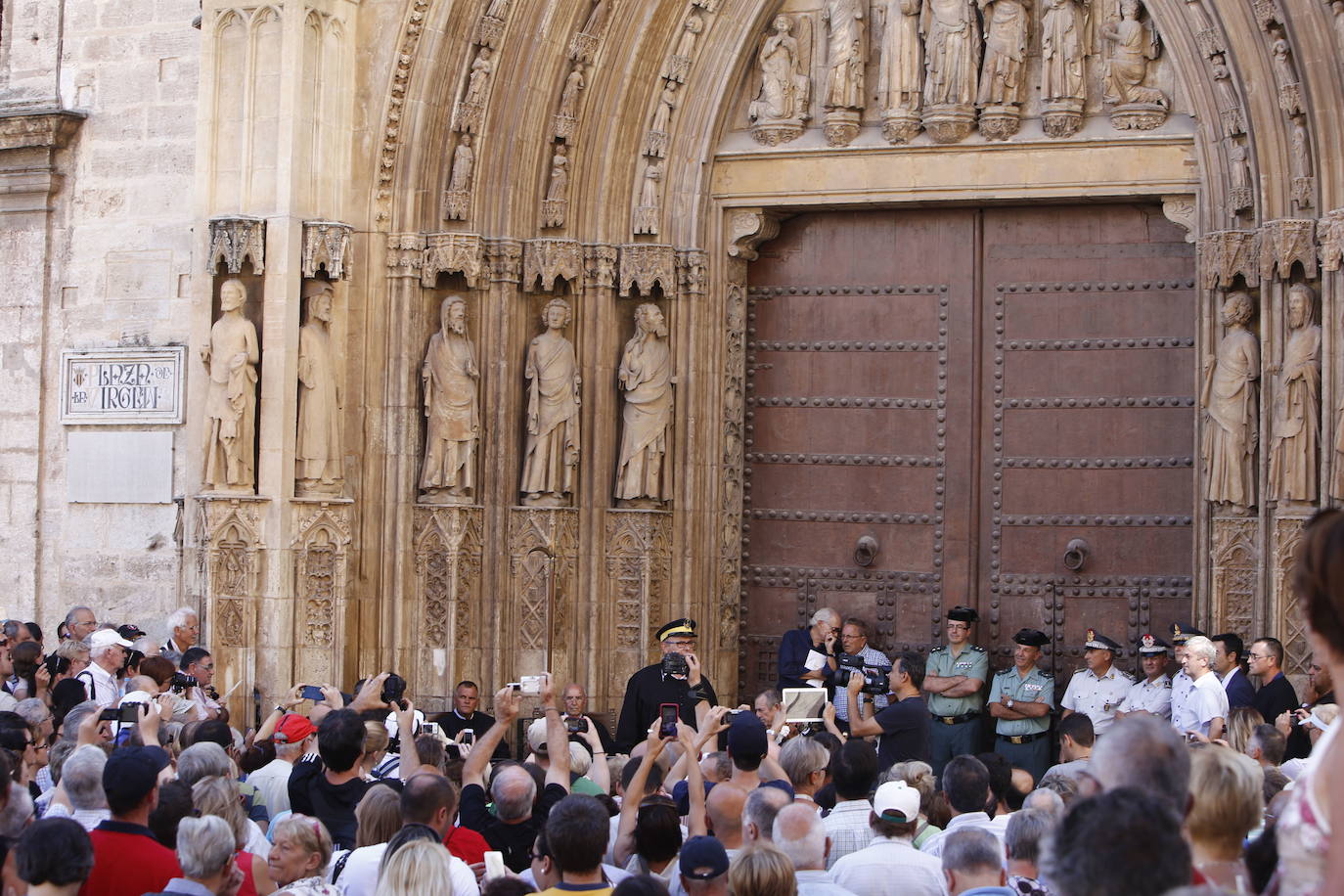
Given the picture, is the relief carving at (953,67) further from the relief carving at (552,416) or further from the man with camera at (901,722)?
the man with camera at (901,722)

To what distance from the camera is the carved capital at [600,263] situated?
13.5m

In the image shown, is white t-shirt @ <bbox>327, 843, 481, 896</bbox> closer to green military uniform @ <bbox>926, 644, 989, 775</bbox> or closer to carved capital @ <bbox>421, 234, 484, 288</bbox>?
green military uniform @ <bbox>926, 644, 989, 775</bbox>

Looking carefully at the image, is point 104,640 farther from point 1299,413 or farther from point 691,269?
point 1299,413

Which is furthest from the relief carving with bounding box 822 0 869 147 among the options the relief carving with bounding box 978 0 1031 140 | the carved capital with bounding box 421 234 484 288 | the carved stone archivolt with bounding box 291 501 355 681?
the carved stone archivolt with bounding box 291 501 355 681

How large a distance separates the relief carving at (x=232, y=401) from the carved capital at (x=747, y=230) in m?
3.44

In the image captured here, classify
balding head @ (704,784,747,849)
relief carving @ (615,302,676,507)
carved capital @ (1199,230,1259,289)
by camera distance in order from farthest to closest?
relief carving @ (615,302,676,507) → carved capital @ (1199,230,1259,289) → balding head @ (704,784,747,849)

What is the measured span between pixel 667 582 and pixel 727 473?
904 mm

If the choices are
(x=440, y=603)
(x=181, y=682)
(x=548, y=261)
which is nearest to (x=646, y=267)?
(x=548, y=261)

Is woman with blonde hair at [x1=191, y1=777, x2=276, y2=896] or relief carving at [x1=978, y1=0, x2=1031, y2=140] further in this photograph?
relief carving at [x1=978, y1=0, x2=1031, y2=140]

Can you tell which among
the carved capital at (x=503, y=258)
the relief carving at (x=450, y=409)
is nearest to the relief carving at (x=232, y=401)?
the relief carving at (x=450, y=409)

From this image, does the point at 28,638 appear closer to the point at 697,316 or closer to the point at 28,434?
the point at 28,434

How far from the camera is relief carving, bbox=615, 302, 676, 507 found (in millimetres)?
13422

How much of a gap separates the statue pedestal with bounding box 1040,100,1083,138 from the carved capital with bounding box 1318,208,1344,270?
2038 mm

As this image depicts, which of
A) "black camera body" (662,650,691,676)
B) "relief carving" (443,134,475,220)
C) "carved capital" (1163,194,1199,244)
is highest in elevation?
"relief carving" (443,134,475,220)
